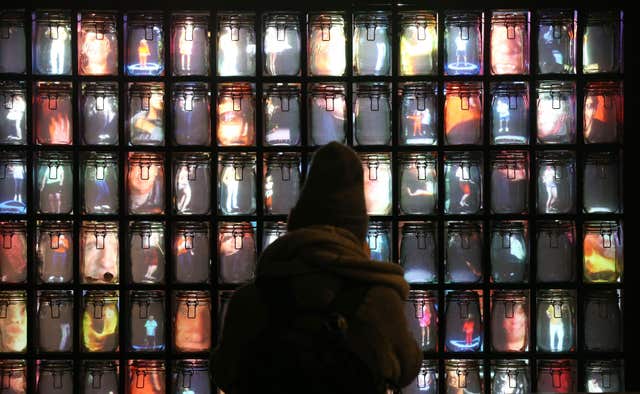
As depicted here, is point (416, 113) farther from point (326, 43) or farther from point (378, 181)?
point (326, 43)

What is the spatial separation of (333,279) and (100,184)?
83.9 inches

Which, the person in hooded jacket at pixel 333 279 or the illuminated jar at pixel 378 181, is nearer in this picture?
the person in hooded jacket at pixel 333 279

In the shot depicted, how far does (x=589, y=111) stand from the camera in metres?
3.54

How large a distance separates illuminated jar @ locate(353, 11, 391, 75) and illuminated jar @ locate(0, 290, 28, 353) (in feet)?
5.41

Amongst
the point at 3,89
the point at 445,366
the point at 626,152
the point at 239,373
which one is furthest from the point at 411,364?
the point at 3,89

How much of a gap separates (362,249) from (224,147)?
190 cm

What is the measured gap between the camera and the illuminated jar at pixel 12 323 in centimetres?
349

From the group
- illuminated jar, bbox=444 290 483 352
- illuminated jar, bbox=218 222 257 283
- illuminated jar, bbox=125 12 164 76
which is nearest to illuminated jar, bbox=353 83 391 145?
illuminated jar, bbox=218 222 257 283

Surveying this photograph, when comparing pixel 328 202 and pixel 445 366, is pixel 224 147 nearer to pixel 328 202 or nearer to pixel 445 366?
pixel 445 366

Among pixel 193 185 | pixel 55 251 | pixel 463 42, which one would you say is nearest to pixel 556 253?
pixel 463 42

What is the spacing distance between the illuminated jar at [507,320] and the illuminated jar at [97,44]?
183cm

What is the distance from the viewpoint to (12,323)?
11.5 ft

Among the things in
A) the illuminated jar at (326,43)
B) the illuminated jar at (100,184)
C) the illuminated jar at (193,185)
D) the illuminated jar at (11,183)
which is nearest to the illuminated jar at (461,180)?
the illuminated jar at (326,43)

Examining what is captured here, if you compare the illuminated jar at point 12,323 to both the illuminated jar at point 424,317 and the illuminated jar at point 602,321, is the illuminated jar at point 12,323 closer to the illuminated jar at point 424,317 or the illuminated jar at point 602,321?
the illuminated jar at point 424,317
